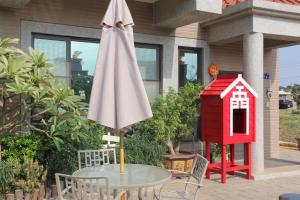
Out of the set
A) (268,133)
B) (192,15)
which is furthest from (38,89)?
(268,133)

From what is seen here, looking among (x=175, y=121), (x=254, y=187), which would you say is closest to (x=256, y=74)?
(x=175, y=121)

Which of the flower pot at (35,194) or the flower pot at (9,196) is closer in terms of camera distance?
the flower pot at (9,196)

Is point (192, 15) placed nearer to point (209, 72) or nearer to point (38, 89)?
point (209, 72)

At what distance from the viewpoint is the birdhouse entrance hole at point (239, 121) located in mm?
8258

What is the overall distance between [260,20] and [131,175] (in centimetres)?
504

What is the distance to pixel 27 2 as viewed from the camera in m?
7.35

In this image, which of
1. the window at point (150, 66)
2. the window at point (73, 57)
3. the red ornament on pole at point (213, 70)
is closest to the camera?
the window at point (73, 57)

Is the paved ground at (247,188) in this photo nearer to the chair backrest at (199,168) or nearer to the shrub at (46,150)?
the chair backrest at (199,168)

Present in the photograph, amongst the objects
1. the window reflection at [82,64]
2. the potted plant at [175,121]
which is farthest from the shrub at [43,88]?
the potted plant at [175,121]

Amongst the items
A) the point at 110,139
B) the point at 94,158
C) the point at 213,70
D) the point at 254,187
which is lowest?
the point at 254,187

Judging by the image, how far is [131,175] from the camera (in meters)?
4.88

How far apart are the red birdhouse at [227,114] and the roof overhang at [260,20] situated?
1.25m

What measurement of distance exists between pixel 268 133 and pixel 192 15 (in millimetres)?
4912

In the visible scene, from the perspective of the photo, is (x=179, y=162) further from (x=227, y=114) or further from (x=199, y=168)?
(x=199, y=168)
